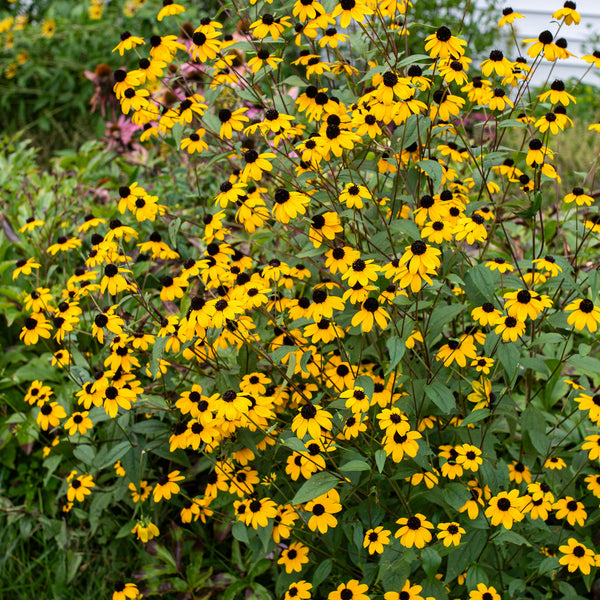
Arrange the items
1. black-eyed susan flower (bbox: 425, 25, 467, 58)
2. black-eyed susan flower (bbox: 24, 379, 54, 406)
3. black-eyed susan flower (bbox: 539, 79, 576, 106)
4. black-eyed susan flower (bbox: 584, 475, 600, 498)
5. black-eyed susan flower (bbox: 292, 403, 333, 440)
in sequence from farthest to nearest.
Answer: black-eyed susan flower (bbox: 24, 379, 54, 406) < black-eyed susan flower (bbox: 539, 79, 576, 106) < black-eyed susan flower (bbox: 584, 475, 600, 498) < black-eyed susan flower (bbox: 425, 25, 467, 58) < black-eyed susan flower (bbox: 292, 403, 333, 440)

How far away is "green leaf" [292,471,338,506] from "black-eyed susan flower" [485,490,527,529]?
458 millimetres

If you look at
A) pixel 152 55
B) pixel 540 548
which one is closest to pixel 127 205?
pixel 152 55

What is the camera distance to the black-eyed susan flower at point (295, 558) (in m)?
1.87

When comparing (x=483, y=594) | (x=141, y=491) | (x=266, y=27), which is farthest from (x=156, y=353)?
(x=483, y=594)

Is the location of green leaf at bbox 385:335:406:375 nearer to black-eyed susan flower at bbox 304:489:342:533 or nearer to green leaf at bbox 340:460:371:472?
green leaf at bbox 340:460:371:472

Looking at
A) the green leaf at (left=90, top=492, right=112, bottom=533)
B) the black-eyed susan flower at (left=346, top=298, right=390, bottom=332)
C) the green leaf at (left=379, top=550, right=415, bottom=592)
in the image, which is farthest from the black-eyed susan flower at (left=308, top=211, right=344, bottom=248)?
the green leaf at (left=90, top=492, right=112, bottom=533)

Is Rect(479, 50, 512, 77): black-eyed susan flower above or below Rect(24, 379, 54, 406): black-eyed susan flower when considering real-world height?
above

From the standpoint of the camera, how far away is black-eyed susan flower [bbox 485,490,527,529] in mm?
1679

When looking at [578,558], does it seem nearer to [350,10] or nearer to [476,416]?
[476,416]

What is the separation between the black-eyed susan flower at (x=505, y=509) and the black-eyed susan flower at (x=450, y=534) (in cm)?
9

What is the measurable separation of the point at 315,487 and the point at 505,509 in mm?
543

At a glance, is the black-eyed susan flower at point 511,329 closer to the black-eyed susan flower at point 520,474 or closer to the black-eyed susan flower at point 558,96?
the black-eyed susan flower at point 520,474

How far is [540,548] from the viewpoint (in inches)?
78.5

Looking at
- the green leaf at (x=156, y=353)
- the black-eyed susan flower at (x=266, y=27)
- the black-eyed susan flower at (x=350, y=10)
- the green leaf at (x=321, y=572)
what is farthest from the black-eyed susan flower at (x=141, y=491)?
the black-eyed susan flower at (x=350, y=10)
